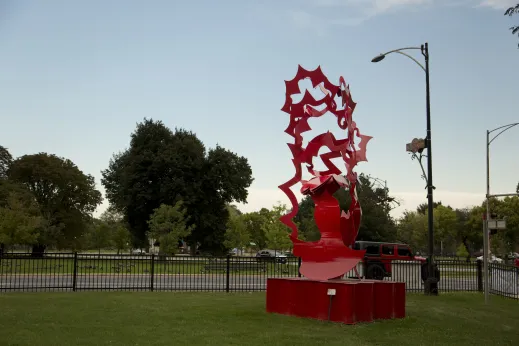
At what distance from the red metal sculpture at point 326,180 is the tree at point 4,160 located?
171ft

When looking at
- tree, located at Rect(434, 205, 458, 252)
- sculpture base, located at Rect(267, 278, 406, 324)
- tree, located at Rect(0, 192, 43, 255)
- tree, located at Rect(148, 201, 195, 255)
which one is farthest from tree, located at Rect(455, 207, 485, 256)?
sculpture base, located at Rect(267, 278, 406, 324)

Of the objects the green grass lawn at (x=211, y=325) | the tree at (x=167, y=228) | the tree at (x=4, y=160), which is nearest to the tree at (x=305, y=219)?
the tree at (x=167, y=228)

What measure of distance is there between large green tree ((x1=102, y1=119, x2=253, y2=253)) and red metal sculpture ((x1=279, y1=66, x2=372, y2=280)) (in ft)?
116

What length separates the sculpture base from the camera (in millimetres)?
11633

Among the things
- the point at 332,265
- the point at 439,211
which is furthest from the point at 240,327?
the point at 439,211

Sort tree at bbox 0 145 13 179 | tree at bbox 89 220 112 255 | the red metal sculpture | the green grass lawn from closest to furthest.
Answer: the green grass lawn → the red metal sculpture → tree at bbox 0 145 13 179 → tree at bbox 89 220 112 255

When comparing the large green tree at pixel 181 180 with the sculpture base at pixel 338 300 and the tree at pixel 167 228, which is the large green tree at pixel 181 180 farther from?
the sculpture base at pixel 338 300

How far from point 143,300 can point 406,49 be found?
13371 mm

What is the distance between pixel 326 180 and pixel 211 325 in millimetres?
4396

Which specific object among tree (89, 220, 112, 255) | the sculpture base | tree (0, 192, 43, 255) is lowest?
tree (89, 220, 112, 255)

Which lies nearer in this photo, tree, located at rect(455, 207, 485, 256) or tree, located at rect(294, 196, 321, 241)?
tree, located at rect(294, 196, 321, 241)

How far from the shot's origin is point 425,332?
36.3 ft

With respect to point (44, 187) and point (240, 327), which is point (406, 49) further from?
point (44, 187)

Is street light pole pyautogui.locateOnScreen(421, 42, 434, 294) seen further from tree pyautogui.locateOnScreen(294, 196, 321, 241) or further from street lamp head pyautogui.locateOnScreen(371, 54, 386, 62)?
tree pyautogui.locateOnScreen(294, 196, 321, 241)
